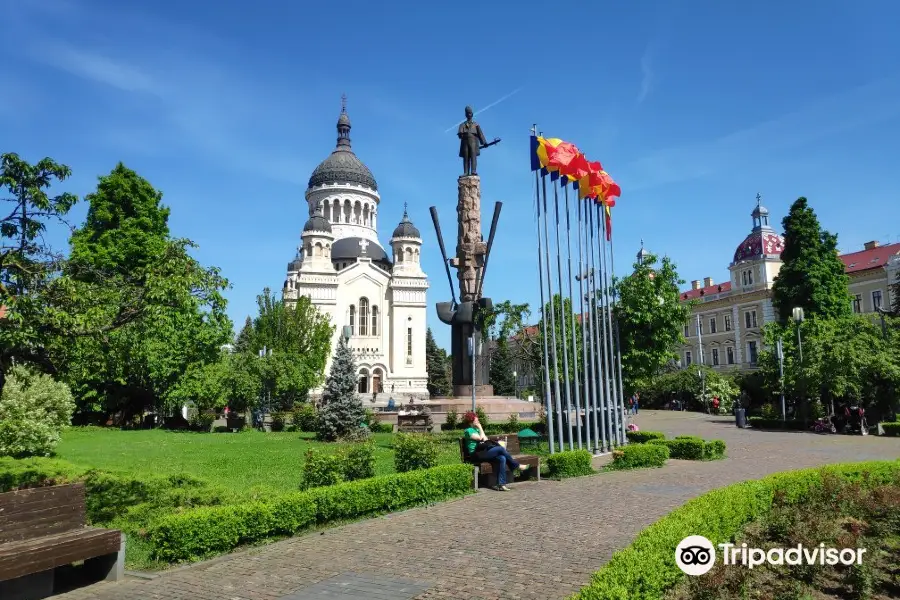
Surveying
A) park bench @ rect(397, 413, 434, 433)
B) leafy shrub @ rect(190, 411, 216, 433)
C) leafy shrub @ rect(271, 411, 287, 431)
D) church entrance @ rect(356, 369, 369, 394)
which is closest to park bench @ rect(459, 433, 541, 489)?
park bench @ rect(397, 413, 434, 433)

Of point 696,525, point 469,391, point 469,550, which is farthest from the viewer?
point 469,391

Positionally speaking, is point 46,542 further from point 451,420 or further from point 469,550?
point 451,420

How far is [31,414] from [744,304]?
2161 inches

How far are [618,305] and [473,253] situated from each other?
7456 mm

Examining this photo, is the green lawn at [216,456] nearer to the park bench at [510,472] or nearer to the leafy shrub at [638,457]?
the park bench at [510,472]

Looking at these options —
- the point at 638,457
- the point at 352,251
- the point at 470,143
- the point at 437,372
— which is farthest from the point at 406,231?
the point at 638,457

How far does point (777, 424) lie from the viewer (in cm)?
2627

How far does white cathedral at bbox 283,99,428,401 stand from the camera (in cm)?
5991

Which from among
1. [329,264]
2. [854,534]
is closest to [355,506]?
[854,534]

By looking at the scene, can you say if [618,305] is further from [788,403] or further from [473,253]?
[788,403]

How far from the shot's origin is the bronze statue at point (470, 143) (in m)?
25.9

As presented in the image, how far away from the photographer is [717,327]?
60812 mm

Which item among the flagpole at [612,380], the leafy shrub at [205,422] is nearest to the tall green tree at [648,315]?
the flagpole at [612,380]

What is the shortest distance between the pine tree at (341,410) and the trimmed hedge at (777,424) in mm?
16230
